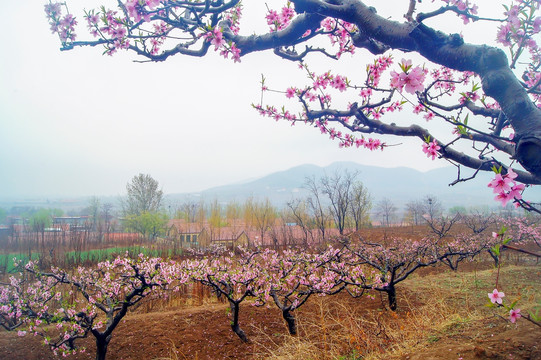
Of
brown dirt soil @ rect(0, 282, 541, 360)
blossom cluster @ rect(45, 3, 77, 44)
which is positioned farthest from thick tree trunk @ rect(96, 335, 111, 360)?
blossom cluster @ rect(45, 3, 77, 44)

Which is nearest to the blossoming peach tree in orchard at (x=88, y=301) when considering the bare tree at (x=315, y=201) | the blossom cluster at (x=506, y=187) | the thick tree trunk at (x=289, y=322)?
the thick tree trunk at (x=289, y=322)

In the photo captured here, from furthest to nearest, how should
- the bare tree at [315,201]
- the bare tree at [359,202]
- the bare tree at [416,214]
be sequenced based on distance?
1. the bare tree at [416,214]
2. the bare tree at [359,202]
3. the bare tree at [315,201]

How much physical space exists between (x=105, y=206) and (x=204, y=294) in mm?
19339

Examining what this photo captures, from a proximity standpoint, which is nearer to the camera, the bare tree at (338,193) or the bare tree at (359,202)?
the bare tree at (338,193)

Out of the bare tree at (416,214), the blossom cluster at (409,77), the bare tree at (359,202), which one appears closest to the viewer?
the blossom cluster at (409,77)

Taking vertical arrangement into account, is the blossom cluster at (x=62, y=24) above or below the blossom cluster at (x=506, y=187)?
above

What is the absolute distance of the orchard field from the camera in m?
2.35

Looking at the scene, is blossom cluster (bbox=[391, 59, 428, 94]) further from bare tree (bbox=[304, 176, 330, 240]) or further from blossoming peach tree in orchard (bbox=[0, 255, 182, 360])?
bare tree (bbox=[304, 176, 330, 240])

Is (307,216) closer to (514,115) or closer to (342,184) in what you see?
(342,184)

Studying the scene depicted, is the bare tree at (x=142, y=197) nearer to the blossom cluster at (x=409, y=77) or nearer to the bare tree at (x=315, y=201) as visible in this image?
the bare tree at (x=315, y=201)

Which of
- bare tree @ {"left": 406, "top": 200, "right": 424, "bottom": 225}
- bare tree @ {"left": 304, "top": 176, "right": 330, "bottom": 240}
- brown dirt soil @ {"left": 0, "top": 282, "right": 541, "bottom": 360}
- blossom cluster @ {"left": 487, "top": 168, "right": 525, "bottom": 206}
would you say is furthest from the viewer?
bare tree @ {"left": 406, "top": 200, "right": 424, "bottom": 225}

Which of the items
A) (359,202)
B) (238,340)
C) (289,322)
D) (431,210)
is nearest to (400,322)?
(289,322)

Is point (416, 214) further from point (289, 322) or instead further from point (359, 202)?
point (289, 322)

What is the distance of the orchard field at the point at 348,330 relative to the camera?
2.35 meters
